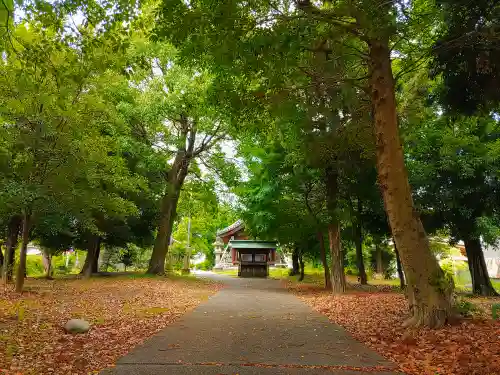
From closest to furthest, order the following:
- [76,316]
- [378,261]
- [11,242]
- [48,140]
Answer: [76,316] < [48,140] < [11,242] < [378,261]

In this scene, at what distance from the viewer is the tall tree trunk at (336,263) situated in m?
15.7

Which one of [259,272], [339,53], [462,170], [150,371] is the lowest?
[150,371]

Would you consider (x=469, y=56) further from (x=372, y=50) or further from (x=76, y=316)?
(x=76, y=316)

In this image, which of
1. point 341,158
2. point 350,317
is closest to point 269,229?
point 341,158

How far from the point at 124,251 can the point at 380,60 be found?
32209 millimetres

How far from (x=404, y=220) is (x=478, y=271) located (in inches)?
521

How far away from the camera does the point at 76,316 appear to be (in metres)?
9.63

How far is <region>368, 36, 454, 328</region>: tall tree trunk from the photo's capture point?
7712mm

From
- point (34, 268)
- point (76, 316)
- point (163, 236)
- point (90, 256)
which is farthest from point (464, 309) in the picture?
point (34, 268)

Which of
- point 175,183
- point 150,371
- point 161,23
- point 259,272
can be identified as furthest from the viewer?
point 259,272

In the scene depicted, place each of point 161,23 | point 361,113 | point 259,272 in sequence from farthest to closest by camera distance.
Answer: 1. point 259,272
2. point 361,113
3. point 161,23

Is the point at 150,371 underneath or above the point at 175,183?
underneath

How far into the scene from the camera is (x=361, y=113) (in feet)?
39.8

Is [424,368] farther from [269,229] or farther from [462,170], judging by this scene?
[269,229]
